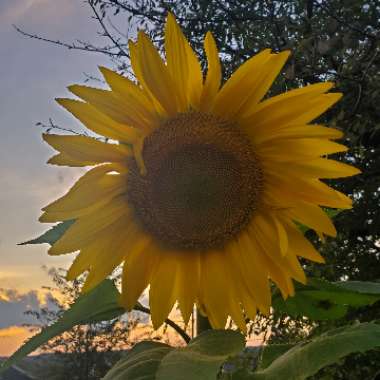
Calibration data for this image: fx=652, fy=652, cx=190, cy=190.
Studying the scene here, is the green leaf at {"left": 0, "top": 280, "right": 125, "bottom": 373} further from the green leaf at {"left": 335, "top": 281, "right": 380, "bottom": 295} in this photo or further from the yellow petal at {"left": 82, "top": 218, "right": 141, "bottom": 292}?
the green leaf at {"left": 335, "top": 281, "right": 380, "bottom": 295}

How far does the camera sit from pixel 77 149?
85cm

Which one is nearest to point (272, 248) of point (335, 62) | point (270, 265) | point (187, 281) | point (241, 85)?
point (270, 265)

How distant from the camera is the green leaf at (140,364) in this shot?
730 mm

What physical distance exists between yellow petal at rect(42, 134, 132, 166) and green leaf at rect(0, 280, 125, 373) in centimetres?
17

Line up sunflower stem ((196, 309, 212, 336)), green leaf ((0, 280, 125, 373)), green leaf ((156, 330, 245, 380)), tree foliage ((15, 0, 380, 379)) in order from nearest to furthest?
green leaf ((156, 330, 245, 380)) < green leaf ((0, 280, 125, 373)) < sunflower stem ((196, 309, 212, 336)) < tree foliage ((15, 0, 380, 379))

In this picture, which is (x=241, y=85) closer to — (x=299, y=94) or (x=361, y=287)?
(x=299, y=94)

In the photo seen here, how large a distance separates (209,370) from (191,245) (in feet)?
1.11

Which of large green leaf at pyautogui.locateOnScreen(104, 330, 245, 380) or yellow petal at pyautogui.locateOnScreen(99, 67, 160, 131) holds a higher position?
yellow petal at pyautogui.locateOnScreen(99, 67, 160, 131)

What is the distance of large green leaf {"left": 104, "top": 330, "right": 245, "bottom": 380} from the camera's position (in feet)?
2.21

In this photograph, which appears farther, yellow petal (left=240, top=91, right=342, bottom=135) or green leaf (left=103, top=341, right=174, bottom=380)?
yellow petal (left=240, top=91, right=342, bottom=135)

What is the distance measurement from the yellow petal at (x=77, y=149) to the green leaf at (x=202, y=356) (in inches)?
10.9

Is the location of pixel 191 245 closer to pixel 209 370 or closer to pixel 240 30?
pixel 209 370

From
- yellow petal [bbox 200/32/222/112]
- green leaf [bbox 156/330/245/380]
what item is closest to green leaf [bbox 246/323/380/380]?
green leaf [bbox 156/330/245/380]

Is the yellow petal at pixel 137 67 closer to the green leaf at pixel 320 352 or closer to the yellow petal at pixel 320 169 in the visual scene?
the yellow petal at pixel 320 169
